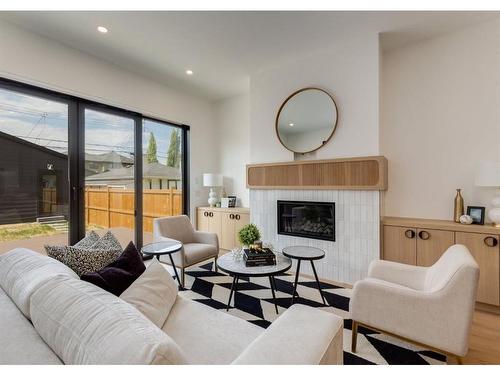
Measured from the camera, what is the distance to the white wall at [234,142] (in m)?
4.46

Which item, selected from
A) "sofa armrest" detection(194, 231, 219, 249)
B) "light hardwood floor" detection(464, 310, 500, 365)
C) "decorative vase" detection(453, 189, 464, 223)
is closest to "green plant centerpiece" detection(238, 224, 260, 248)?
"sofa armrest" detection(194, 231, 219, 249)

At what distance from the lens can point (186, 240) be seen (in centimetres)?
328

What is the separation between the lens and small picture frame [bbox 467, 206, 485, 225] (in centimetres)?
239

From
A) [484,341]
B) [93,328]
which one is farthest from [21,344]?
[484,341]

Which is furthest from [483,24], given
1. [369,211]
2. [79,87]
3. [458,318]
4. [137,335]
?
[79,87]

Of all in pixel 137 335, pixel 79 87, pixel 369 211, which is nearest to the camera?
pixel 137 335

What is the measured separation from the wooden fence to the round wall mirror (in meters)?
2.13

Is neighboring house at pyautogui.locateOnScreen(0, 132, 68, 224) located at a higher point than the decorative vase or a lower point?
higher

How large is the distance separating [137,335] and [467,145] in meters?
3.35

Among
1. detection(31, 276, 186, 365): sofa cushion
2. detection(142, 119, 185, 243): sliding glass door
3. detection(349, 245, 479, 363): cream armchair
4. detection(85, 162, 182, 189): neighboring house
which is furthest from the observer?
detection(142, 119, 185, 243): sliding glass door

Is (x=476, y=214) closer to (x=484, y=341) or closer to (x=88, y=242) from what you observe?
(x=484, y=341)

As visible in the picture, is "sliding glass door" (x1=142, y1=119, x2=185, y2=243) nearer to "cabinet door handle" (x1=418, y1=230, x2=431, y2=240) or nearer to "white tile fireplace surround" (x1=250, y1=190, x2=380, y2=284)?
"white tile fireplace surround" (x1=250, y1=190, x2=380, y2=284)
